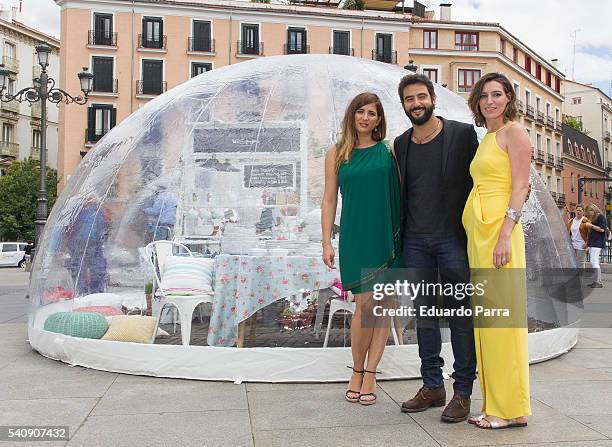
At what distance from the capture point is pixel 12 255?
985 inches

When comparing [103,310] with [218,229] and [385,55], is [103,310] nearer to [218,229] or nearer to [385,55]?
[218,229]

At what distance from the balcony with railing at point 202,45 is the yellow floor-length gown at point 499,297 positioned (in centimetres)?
2970

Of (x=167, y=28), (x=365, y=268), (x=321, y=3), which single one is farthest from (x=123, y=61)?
(x=365, y=268)

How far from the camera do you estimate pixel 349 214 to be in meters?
3.58

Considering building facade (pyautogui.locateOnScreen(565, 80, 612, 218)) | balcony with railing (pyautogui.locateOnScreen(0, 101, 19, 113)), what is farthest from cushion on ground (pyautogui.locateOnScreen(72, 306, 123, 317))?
building facade (pyautogui.locateOnScreen(565, 80, 612, 218))

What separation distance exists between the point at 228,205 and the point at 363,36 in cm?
2982

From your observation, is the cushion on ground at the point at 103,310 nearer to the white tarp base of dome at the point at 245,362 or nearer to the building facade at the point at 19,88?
the white tarp base of dome at the point at 245,362

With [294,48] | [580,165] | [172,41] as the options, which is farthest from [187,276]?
[580,165]

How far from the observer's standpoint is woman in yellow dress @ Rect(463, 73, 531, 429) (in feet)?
10.2

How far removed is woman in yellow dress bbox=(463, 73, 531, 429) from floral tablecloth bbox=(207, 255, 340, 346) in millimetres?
1354

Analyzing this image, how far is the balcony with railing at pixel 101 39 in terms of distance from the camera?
3025 centimetres

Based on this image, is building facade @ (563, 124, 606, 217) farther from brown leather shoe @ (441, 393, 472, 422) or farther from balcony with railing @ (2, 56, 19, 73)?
brown leather shoe @ (441, 393, 472, 422)

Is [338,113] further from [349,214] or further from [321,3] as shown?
[321,3]

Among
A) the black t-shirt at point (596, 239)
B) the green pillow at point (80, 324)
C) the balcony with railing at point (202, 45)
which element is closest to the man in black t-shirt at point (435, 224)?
the green pillow at point (80, 324)
